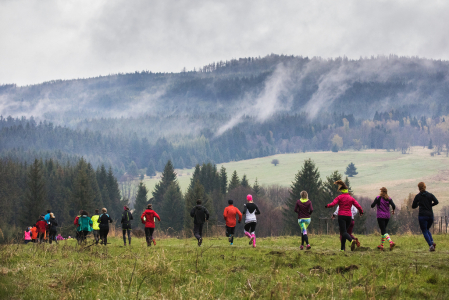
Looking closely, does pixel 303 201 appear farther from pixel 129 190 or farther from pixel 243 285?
pixel 129 190

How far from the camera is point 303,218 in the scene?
1461 centimetres

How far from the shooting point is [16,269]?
31.8 ft

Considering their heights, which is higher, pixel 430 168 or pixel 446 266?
pixel 430 168

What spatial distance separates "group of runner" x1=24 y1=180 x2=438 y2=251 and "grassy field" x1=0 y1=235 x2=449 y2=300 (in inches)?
49.9

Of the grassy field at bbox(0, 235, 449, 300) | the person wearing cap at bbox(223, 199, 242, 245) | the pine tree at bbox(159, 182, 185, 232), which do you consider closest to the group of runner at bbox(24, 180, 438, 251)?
the person wearing cap at bbox(223, 199, 242, 245)

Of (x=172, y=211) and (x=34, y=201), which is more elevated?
(x=34, y=201)

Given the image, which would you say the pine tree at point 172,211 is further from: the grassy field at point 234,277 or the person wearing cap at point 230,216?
the grassy field at point 234,277

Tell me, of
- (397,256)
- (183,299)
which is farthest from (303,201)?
(183,299)

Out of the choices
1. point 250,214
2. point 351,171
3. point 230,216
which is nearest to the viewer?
point 250,214

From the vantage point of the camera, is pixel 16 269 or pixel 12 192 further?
pixel 12 192

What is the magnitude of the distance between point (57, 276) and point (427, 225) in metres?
11.0

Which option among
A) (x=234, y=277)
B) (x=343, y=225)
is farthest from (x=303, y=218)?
(x=234, y=277)

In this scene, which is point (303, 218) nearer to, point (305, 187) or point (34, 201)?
point (305, 187)

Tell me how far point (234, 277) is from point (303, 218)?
5915 millimetres
